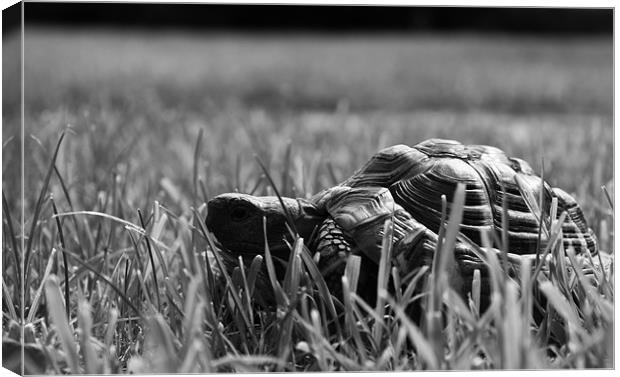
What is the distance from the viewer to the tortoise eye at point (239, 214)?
983 millimetres

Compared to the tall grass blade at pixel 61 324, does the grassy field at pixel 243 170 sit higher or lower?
lower

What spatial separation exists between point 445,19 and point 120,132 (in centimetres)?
114

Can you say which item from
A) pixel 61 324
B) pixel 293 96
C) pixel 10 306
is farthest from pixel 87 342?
pixel 293 96

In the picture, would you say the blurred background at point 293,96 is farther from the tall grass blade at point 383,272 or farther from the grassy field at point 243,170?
the tall grass blade at point 383,272

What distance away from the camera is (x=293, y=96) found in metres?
3.38

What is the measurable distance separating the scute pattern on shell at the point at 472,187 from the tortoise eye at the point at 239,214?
0.14 m

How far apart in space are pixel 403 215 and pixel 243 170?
1153 mm

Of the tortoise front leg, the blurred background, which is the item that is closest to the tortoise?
the tortoise front leg

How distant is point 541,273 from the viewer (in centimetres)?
95

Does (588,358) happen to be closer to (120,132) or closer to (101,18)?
(101,18)

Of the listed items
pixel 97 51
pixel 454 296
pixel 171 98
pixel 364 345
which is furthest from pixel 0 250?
pixel 97 51

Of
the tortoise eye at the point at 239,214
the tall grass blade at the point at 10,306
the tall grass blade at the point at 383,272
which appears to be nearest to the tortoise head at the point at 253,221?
the tortoise eye at the point at 239,214

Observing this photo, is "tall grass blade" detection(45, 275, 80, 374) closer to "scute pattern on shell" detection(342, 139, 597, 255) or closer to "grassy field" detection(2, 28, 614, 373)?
"grassy field" detection(2, 28, 614, 373)

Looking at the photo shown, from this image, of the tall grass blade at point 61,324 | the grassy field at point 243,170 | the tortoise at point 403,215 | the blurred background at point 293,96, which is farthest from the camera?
the blurred background at point 293,96
